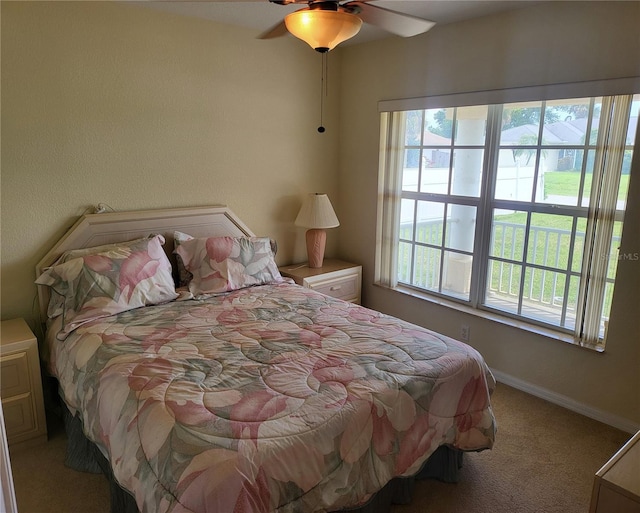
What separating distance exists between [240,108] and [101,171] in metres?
1.10

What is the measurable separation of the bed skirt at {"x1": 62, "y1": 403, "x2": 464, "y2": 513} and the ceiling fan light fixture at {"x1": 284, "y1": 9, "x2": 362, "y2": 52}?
1.82 m

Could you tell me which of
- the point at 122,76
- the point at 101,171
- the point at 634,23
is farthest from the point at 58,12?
the point at 634,23

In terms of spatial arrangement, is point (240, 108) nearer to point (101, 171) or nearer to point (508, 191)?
point (101, 171)

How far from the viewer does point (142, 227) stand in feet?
10.2

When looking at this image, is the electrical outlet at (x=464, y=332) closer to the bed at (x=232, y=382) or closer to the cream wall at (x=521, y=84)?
the cream wall at (x=521, y=84)

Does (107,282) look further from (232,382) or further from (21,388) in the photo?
(232,382)

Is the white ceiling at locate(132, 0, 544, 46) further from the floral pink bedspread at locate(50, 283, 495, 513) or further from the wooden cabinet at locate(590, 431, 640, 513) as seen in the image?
the wooden cabinet at locate(590, 431, 640, 513)

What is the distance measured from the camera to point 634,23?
2449 mm

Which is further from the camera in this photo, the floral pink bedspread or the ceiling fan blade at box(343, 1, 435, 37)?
the ceiling fan blade at box(343, 1, 435, 37)

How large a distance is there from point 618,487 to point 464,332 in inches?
79.1

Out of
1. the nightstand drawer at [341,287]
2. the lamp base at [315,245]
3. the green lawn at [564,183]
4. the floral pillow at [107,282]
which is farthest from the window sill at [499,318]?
the floral pillow at [107,282]

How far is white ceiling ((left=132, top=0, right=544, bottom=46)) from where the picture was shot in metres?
2.77

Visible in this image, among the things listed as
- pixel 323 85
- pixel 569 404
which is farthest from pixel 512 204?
pixel 323 85

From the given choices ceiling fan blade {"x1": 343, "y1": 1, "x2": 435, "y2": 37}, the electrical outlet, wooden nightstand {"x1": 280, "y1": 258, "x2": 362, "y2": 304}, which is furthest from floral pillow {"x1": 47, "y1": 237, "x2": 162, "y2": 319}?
the electrical outlet
